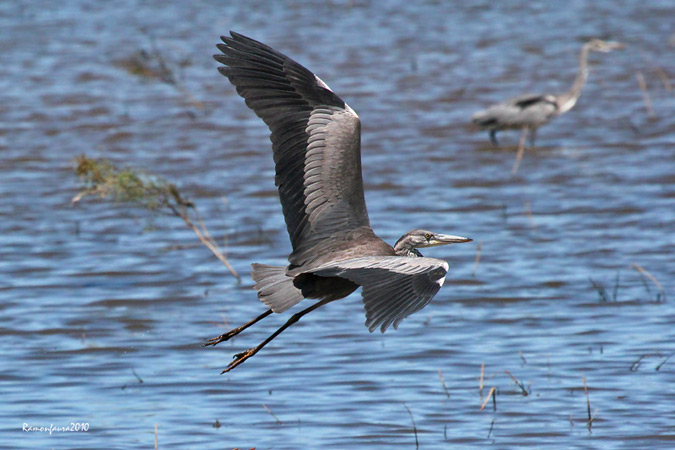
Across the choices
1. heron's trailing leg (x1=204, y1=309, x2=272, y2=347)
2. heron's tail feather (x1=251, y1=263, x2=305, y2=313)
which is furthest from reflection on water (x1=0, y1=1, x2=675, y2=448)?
heron's tail feather (x1=251, y1=263, x2=305, y2=313)

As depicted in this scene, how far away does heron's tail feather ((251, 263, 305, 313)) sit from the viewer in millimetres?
5117

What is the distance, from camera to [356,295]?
27.6 ft

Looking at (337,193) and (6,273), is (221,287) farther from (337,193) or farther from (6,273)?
(337,193)

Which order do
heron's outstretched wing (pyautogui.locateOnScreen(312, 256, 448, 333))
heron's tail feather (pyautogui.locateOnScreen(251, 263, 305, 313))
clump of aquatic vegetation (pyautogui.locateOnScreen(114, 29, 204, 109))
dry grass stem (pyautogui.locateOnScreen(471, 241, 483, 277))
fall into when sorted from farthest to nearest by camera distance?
clump of aquatic vegetation (pyautogui.locateOnScreen(114, 29, 204, 109)) → dry grass stem (pyautogui.locateOnScreen(471, 241, 483, 277)) → heron's tail feather (pyautogui.locateOnScreen(251, 263, 305, 313)) → heron's outstretched wing (pyautogui.locateOnScreen(312, 256, 448, 333))

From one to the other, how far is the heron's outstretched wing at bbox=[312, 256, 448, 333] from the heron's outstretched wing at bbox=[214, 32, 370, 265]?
0.78m

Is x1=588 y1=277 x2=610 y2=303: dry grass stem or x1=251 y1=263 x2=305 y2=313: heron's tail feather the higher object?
x1=251 y1=263 x2=305 y2=313: heron's tail feather

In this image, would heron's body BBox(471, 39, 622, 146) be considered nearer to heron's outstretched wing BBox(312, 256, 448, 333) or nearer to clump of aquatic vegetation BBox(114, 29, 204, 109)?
clump of aquatic vegetation BBox(114, 29, 204, 109)

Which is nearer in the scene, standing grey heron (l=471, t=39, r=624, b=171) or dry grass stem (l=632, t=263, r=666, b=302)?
dry grass stem (l=632, t=263, r=666, b=302)

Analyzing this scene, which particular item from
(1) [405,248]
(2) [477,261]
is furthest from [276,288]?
(2) [477,261]

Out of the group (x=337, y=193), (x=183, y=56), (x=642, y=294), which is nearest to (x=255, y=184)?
(x=642, y=294)

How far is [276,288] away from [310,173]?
0.53m

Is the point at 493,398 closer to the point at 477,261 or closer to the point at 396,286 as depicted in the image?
the point at 396,286

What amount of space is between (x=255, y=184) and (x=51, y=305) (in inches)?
142

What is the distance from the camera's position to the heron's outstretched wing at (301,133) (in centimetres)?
541
